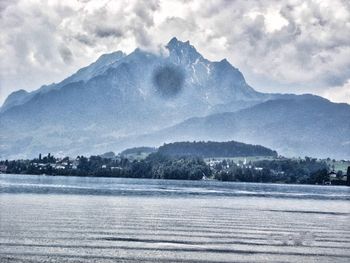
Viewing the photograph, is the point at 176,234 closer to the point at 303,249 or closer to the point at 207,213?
the point at 303,249

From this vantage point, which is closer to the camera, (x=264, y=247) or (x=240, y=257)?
(x=240, y=257)

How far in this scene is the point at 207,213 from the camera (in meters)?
137

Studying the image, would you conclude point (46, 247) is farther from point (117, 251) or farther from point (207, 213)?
point (207, 213)

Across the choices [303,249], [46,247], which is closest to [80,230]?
[46,247]

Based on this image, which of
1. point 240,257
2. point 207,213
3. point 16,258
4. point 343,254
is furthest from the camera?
point 207,213

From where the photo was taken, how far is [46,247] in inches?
3147

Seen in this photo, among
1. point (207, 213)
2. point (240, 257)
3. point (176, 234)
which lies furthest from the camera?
point (207, 213)

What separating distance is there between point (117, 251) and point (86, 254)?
4.19m

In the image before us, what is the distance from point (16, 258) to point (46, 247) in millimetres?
7601

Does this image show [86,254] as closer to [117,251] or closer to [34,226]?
[117,251]

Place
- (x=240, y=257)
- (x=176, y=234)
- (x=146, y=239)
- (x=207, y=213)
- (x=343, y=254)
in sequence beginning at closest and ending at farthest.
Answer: (x=240, y=257) → (x=343, y=254) → (x=146, y=239) → (x=176, y=234) → (x=207, y=213)

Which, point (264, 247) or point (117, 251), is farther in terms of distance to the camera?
point (264, 247)

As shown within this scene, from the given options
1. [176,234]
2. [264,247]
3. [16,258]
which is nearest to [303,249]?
[264,247]

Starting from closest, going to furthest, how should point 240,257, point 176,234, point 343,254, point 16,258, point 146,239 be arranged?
point 16,258 → point 240,257 → point 343,254 → point 146,239 → point 176,234
